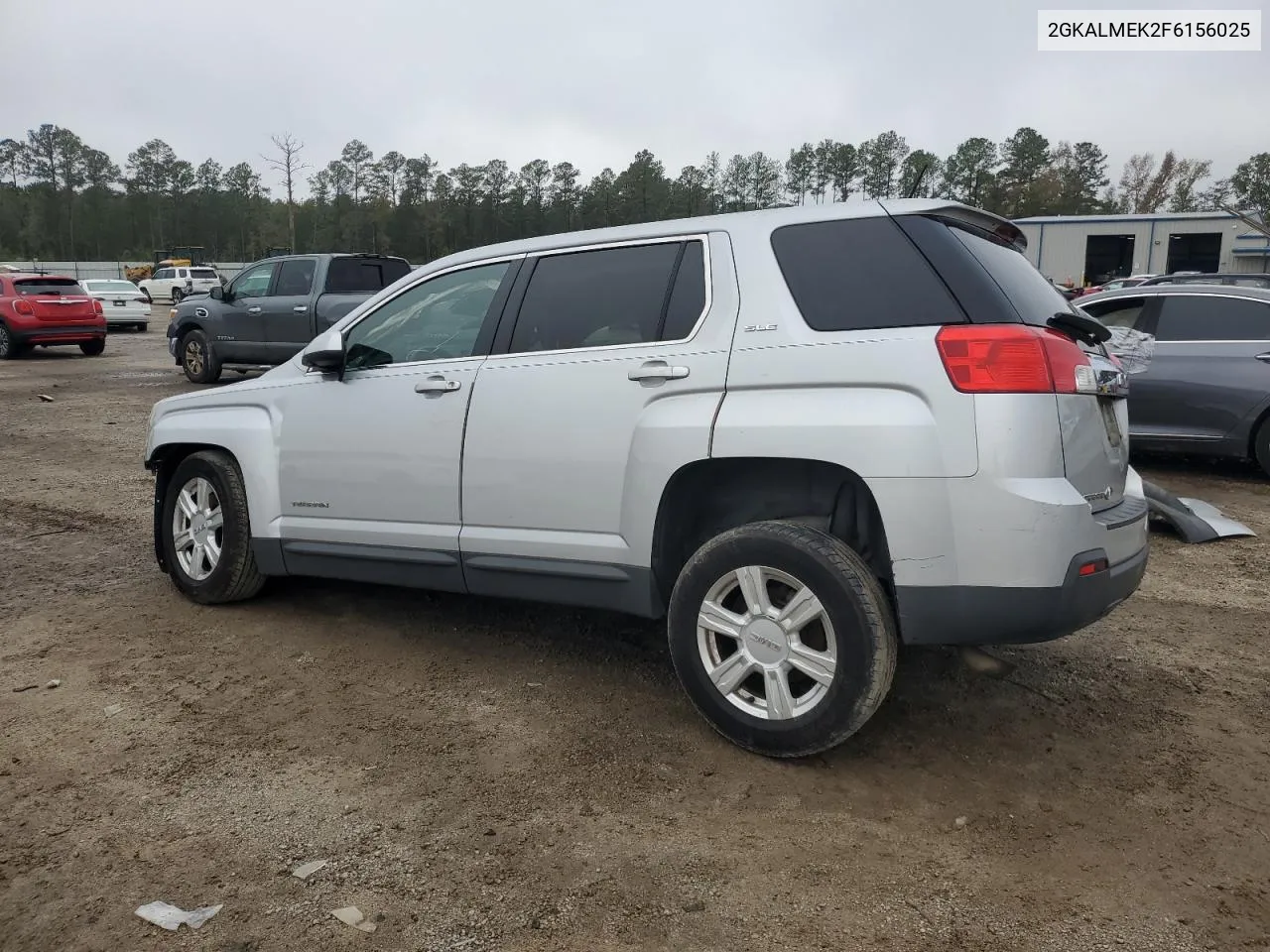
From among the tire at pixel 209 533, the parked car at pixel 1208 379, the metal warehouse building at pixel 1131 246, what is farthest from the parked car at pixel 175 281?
the parked car at pixel 1208 379

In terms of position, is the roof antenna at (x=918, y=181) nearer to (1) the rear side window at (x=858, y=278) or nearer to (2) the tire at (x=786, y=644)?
(1) the rear side window at (x=858, y=278)

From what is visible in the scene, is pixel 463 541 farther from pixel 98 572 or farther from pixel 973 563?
pixel 98 572

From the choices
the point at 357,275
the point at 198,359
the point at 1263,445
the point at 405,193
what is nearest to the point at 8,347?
the point at 198,359

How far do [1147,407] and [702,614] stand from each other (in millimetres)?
6461

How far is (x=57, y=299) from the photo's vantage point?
19.5 meters

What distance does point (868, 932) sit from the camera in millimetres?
2402

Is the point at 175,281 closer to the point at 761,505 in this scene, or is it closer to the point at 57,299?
the point at 57,299

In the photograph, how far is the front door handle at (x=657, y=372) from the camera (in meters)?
3.43

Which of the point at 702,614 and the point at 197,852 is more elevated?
the point at 702,614

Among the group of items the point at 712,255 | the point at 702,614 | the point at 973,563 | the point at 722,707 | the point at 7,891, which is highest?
the point at 712,255

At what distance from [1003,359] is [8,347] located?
71.4 ft

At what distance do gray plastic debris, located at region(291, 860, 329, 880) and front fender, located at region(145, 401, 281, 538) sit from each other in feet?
7.31

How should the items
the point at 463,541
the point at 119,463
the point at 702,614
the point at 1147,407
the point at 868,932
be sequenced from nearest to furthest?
the point at 868,932
the point at 702,614
the point at 463,541
the point at 1147,407
the point at 119,463

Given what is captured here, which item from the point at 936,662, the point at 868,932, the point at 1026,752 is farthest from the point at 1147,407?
the point at 868,932
